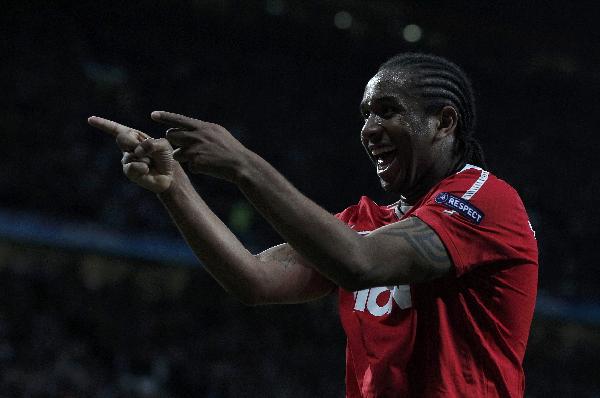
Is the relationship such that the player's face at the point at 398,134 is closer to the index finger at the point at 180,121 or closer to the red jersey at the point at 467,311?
the red jersey at the point at 467,311

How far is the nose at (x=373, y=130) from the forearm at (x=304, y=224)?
2.37ft

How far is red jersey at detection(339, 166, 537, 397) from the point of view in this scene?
2506mm

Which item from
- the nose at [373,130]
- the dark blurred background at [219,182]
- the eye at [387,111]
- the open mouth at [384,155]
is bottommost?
the dark blurred background at [219,182]

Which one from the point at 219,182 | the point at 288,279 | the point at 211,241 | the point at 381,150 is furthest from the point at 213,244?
the point at 219,182

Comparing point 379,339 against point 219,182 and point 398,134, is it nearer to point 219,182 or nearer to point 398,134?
point 398,134

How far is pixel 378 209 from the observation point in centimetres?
317

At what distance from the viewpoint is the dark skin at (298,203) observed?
220 cm

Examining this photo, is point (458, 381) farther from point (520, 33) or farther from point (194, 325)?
point (520, 33)

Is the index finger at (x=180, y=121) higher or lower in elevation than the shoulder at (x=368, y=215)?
higher

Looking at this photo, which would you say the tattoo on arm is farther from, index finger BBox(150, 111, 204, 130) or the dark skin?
index finger BBox(150, 111, 204, 130)

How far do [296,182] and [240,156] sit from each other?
1310 centimetres

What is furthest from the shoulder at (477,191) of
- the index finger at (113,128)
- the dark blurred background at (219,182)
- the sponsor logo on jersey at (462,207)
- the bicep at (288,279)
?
the dark blurred background at (219,182)

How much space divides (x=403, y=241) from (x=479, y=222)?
284 mm

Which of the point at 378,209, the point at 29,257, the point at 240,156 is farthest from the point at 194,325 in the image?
the point at 240,156
